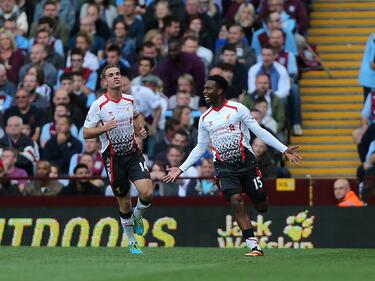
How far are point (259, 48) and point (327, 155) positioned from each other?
94.2 inches

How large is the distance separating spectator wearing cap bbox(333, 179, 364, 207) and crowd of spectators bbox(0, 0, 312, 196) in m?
1.41

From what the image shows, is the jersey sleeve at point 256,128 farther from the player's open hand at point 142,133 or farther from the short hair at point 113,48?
the short hair at point 113,48

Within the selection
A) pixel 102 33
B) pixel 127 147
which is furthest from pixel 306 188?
pixel 102 33

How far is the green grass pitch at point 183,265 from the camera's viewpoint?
1513cm

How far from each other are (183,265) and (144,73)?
9.91m

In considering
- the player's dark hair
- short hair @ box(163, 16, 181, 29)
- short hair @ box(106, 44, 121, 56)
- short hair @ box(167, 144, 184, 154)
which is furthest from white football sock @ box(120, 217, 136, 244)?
short hair @ box(163, 16, 181, 29)

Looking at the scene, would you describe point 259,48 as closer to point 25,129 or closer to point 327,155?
point 327,155

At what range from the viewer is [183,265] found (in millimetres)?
16812

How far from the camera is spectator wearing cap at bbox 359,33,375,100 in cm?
2589

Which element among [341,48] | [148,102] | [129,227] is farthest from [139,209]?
[341,48]

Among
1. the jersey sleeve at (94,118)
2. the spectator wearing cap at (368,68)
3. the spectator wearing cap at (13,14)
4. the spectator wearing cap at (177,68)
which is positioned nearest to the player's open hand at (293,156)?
the jersey sleeve at (94,118)

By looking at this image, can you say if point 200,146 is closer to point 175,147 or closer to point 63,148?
point 175,147

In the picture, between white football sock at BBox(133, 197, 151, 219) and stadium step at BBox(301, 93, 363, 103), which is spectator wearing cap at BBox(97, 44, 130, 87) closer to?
stadium step at BBox(301, 93, 363, 103)

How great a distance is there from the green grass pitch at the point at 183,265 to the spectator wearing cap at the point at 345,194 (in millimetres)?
2628
